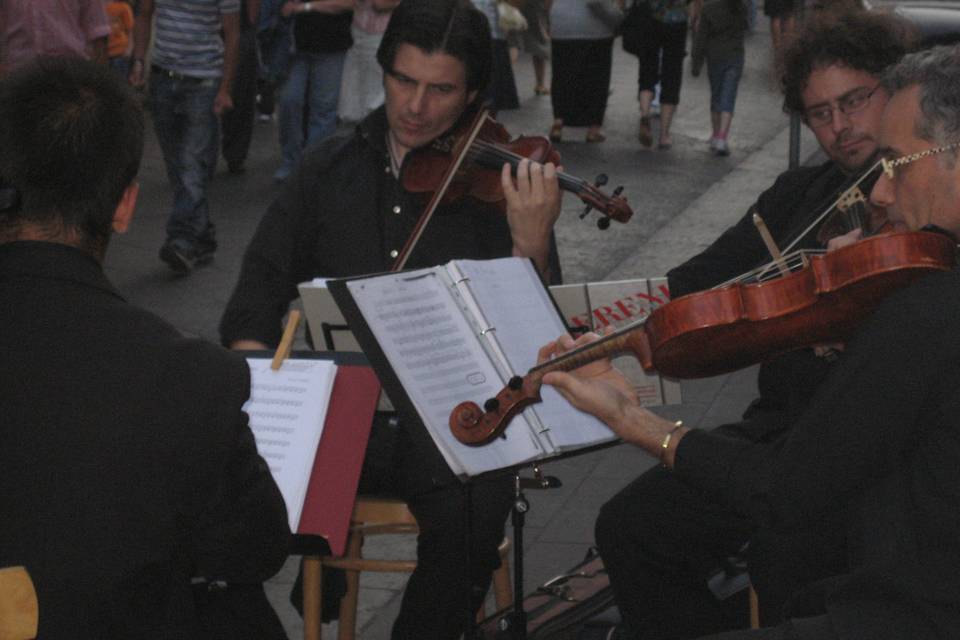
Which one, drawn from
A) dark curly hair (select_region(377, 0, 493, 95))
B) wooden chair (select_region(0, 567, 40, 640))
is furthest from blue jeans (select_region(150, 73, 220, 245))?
wooden chair (select_region(0, 567, 40, 640))

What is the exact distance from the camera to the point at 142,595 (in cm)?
206

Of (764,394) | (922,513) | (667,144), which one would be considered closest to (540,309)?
(764,394)

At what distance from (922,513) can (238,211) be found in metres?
5.94

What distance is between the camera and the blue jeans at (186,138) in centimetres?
644

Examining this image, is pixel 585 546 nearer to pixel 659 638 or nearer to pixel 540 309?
pixel 659 638

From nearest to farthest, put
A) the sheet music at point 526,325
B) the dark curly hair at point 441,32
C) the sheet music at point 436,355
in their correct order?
the sheet music at point 436,355
the sheet music at point 526,325
the dark curly hair at point 441,32

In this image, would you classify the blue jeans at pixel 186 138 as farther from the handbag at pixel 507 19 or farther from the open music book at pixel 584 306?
the open music book at pixel 584 306

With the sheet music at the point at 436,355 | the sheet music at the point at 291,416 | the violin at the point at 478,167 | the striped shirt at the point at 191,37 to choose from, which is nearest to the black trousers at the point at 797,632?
the sheet music at the point at 436,355

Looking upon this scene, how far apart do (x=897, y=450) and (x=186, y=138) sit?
4893 mm

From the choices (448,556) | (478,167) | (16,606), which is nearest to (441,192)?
(478,167)

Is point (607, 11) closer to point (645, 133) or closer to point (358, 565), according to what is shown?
point (645, 133)

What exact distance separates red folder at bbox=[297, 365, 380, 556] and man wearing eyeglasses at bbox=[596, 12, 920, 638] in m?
0.64

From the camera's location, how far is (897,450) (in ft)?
6.78

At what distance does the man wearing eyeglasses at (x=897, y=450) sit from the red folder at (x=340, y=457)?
2.39 feet
